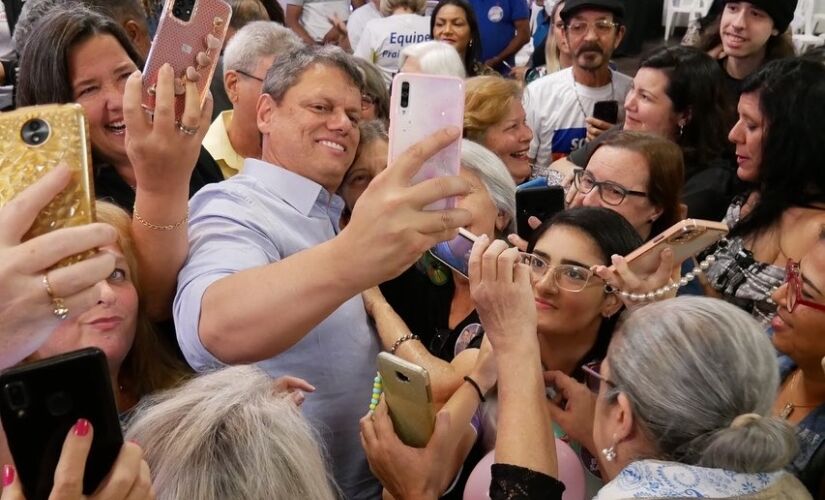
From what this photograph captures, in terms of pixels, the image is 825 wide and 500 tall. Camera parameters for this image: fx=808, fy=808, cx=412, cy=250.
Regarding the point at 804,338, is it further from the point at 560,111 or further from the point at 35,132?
the point at 560,111

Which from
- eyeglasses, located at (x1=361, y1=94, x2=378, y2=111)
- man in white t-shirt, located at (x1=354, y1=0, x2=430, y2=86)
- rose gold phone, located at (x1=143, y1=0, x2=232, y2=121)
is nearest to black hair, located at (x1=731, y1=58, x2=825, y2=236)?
eyeglasses, located at (x1=361, y1=94, x2=378, y2=111)

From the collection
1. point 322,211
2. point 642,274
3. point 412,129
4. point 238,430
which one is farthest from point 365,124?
point 238,430

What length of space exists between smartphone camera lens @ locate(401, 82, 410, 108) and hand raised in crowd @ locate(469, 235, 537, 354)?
0.34m

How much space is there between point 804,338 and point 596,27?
2366 mm

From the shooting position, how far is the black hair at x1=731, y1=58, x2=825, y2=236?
8.05 ft

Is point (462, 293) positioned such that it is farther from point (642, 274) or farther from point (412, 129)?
point (412, 129)

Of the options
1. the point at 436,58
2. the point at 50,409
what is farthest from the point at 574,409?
the point at 436,58

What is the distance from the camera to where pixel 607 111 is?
346cm

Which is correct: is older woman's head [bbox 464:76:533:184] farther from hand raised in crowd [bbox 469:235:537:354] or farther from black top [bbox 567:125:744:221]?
hand raised in crowd [bbox 469:235:537:354]

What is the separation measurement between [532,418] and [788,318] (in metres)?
0.76

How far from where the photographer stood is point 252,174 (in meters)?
1.83

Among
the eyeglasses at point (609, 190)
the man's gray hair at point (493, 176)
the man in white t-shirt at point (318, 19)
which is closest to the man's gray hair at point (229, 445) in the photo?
the man's gray hair at point (493, 176)

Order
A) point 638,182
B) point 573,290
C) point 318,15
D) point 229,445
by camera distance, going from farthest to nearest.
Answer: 1. point 318,15
2. point 638,182
3. point 573,290
4. point 229,445

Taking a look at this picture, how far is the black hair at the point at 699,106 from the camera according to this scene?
305 centimetres
